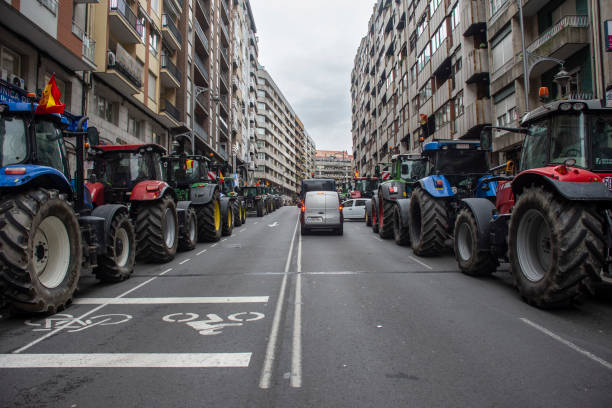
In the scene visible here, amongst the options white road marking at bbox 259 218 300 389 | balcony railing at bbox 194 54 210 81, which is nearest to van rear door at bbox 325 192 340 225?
white road marking at bbox 259 218 300 389

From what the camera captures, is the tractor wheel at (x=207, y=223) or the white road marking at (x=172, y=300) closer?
the white road marking at (x=172, y=300)

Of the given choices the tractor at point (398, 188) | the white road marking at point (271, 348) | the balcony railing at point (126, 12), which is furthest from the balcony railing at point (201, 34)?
the white road marking at point (271, 348)

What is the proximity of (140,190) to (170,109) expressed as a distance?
1783cm

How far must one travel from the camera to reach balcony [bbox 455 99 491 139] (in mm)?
20859

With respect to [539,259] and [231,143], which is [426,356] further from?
[231,143]

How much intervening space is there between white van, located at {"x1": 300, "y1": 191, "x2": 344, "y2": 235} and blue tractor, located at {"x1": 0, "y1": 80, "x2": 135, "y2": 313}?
373 inches

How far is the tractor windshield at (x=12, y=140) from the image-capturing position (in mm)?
5113

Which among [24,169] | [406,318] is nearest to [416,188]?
[406,318]

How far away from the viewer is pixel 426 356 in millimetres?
3652

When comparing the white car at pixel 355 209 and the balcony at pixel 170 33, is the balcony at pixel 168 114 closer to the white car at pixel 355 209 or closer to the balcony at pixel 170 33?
the balcony at pixel 170 33

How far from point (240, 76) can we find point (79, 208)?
5513cm

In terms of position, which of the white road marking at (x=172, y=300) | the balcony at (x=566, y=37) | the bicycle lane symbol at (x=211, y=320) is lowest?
the bicycle lane symbol at (x=211, y=320)

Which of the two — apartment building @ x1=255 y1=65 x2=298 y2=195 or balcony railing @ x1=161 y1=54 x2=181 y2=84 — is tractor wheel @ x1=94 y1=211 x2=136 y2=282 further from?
apartment building @ x1=255 y1=65 x2=298 y2=195

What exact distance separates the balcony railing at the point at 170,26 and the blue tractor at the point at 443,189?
20727mm
